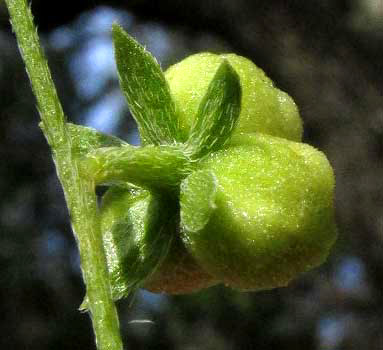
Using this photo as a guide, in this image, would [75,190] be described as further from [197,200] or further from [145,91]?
[145,91]

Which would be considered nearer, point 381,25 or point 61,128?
point 61,128

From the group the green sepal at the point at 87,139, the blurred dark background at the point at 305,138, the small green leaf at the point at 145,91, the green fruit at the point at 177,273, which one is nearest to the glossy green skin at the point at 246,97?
the small green leaf at the point at 145,91

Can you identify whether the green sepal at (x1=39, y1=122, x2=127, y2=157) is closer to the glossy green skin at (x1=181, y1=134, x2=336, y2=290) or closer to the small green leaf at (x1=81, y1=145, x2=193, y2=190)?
the small green leaf at (x1=81, y1=145, x2=193, y2=190)

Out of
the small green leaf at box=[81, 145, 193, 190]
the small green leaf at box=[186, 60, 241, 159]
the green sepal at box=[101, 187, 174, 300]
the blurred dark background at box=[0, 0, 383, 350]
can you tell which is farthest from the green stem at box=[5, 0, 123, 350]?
the blurred dark background at box=[0, 0, 383, 350]

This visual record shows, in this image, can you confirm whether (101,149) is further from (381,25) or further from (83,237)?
(381,25)

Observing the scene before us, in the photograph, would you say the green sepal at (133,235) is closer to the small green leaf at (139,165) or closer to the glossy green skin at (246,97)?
the small green leaf at (139,165)

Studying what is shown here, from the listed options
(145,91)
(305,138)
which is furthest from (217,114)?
(305,138)

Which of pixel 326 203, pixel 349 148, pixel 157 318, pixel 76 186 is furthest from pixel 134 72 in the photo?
pixel 157 318
